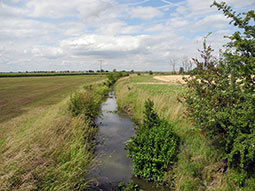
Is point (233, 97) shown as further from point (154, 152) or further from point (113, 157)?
point (113, 157)

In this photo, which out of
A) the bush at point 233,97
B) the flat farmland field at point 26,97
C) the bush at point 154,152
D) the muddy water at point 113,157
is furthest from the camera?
the flat farmland field at point 26,97

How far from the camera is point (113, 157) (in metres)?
8.27

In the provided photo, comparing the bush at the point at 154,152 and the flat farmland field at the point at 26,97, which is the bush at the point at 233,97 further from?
the flat farmland field at the point at 26,97

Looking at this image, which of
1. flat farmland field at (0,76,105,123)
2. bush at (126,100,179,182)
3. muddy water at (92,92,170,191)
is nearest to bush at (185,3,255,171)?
bush at (126,100,179,182)

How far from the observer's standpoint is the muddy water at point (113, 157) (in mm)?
6480

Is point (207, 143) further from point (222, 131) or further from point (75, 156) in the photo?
point (75, 156)

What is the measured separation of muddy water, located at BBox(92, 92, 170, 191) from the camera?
648cm

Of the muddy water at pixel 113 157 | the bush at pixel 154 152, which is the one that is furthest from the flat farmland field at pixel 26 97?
the bush at pixel 154 152

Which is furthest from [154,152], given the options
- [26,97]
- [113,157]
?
[26,97]

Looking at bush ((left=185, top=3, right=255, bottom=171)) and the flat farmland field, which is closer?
bush ((left=185, top=3, right=255, bottom=171))

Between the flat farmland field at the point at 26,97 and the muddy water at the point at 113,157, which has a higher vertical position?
the flat farmland field at the point at 26,97

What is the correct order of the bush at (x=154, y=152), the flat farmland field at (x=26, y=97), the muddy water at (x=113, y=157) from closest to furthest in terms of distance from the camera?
the bush at (x=154, y=152), the muddy water at (x=113, y=157), the flat farmland field at (x=26, y=97)

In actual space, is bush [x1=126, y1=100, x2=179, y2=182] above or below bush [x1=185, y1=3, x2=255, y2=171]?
below

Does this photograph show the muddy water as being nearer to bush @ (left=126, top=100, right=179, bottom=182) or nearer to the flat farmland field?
bush @ (left=126, top=100, right=179, bottom=182)
